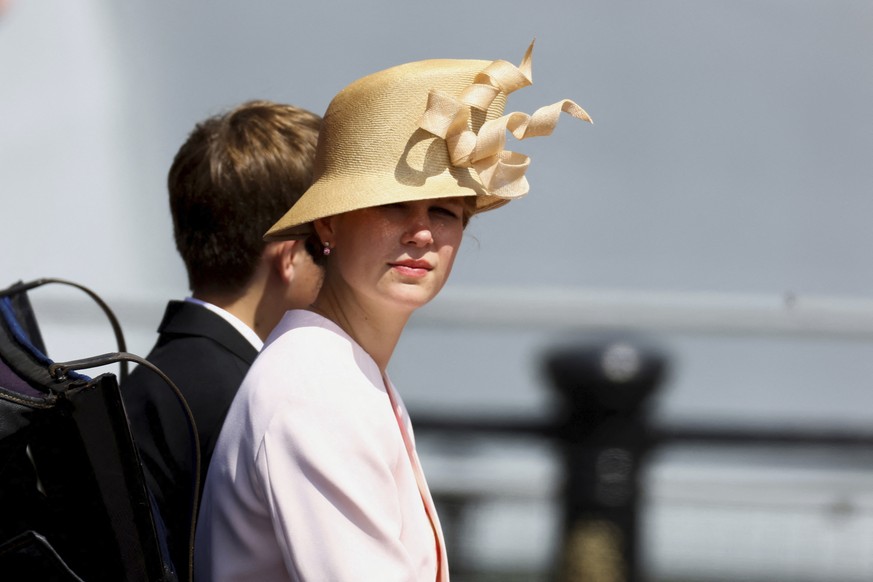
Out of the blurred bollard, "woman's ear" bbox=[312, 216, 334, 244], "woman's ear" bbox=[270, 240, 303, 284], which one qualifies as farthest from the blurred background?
"woman's ear" bbox=[312, 216, 334, 244]

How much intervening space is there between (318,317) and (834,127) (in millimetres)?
3134

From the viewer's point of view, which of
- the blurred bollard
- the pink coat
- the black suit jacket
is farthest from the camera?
the blurred bollard

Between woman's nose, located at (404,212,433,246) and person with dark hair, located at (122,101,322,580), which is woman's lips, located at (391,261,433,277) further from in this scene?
person with dark hair, located at (122,101,322,580)

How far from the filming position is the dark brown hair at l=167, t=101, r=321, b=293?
58.4 inches

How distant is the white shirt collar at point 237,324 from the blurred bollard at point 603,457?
2050mm

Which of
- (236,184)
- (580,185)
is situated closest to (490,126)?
(236,184)

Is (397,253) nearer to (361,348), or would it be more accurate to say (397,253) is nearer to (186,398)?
(361,348)

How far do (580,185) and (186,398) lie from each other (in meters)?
2.65

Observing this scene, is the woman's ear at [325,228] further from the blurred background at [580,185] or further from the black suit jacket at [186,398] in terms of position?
the blurred background at [580,185]

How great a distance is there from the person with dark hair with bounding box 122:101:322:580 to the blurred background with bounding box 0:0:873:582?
2.08 m

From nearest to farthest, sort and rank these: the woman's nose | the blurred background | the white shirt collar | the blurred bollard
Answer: the woman's nose
the white shirt collar
the blurred bollard
the blurred background

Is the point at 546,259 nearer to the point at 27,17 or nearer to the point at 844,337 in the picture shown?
the point at 844,337

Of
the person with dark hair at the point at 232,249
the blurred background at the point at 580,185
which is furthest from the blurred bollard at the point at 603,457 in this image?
the person with dark hair at the point at 232,249

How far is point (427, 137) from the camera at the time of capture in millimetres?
1131
